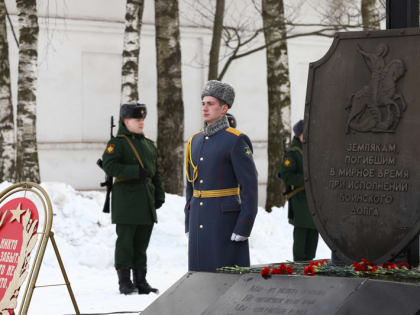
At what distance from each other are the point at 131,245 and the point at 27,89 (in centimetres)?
604

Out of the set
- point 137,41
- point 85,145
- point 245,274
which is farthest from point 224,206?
→ point 85,145

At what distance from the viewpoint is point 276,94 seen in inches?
712

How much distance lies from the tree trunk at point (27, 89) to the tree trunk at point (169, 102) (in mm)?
2013

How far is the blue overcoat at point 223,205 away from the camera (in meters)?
7.30

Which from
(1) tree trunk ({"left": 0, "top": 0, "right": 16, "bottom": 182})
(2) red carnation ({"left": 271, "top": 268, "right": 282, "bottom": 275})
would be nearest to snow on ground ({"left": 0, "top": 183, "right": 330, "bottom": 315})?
(1) tree trunk ({"left": 0, "top": 0, "right": 16, "bottom": 182})

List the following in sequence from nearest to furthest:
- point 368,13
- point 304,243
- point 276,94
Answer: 1. point 304,243
2. point 276,94
3. point 368,13

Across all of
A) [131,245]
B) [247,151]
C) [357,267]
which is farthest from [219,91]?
[131,245]

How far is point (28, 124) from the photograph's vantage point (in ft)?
51.3

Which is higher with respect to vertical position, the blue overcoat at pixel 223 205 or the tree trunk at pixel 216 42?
the tree trunk at pixel 216 42

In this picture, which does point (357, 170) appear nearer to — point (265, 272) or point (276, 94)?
point (265, 272)

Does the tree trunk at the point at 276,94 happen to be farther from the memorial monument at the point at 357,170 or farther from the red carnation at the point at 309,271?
the red carnation at the point at 309,271

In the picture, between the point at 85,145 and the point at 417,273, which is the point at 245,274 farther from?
the point at 85,145

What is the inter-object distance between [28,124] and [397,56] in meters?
10.1

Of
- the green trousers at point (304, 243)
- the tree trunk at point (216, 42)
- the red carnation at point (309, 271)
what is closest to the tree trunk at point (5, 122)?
the tree trunk at point (216, 42)
